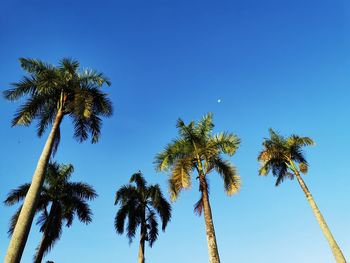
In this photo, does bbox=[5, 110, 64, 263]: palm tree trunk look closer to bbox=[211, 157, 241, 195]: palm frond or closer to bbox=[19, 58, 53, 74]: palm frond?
bbox=[19, 58, 53, 74]: palm frond

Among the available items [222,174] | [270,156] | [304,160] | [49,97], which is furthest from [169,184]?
[304,160]

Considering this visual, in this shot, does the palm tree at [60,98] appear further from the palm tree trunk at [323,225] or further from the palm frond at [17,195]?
the palm tree trunk at [323,225]

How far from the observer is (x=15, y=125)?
15648mm

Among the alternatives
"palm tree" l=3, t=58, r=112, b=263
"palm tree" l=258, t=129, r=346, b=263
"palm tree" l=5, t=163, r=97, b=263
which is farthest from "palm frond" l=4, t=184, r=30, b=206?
"palm tree" l=258, t=129, r=346, b=263

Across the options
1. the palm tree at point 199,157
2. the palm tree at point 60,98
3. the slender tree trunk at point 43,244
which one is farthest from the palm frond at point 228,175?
the slender tree trunk at point 43,244

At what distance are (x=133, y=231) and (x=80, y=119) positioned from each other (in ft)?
40.1

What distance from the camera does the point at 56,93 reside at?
15844 millimetres

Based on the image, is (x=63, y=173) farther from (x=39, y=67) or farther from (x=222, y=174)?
(x=222, y=174)

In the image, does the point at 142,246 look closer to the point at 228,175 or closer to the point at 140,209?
the point at 140,209

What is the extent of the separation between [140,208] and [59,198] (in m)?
6.70

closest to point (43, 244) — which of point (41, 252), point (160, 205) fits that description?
point (41, 252)

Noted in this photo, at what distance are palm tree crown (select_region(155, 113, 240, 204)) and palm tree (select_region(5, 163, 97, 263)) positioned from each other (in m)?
7.79

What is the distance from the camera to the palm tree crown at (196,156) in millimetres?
16844

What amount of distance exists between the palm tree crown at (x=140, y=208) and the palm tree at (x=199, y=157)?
8.23 metres
